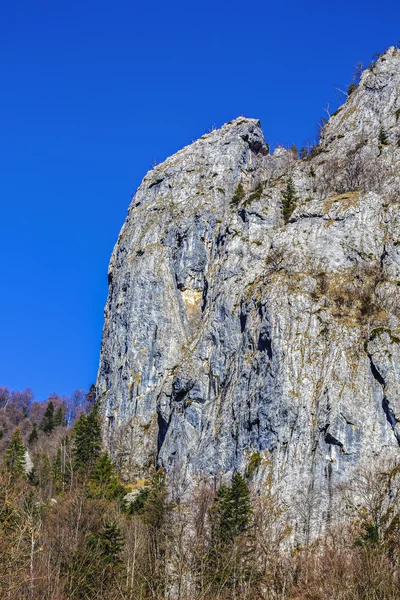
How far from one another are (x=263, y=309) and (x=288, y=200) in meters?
23.6

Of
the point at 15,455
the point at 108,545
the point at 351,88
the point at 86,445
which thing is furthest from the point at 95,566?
the point at 351,88

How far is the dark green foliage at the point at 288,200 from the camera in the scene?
85606 mm

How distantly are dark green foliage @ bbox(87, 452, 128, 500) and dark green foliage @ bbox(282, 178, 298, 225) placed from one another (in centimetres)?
3937

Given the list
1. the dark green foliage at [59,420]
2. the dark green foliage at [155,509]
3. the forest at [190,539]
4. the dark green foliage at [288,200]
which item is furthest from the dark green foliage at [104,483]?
the dark green foliage at [59,420]

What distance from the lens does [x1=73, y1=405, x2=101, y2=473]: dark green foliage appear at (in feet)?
220

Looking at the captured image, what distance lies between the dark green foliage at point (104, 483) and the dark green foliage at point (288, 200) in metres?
39.4

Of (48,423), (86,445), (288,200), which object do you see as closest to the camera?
(86,445)

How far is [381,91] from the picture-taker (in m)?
103

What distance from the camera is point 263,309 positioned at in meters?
69.6

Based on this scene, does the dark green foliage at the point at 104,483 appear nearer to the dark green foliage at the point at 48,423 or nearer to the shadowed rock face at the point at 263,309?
the shadowed rock face at the point at 263,309

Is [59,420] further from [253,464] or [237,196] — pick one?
[253,464]

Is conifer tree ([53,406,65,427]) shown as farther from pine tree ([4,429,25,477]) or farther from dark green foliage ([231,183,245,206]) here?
dark green foliage ([231,183,245,206])

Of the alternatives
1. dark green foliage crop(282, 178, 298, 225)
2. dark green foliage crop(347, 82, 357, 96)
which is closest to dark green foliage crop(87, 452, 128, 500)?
dark green foliage crop(282, 178, 298, 225)

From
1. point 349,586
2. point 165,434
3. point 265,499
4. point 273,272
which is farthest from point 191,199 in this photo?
point 349,586
